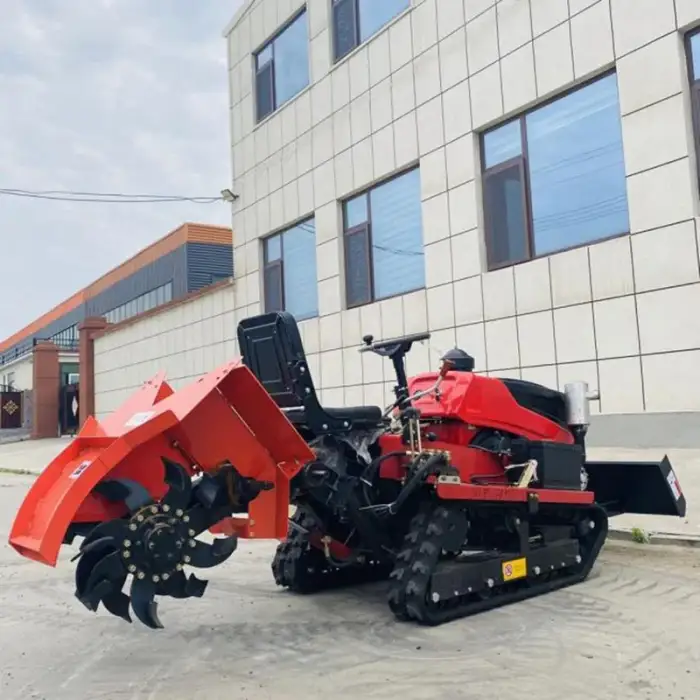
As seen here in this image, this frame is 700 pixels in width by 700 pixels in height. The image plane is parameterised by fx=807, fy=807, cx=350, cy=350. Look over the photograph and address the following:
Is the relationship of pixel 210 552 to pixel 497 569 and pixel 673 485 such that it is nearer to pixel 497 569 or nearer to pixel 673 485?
pixel 497 569

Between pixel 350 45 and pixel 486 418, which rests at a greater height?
pixel 350 45

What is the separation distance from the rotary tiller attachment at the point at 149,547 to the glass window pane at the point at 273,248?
1311 cm

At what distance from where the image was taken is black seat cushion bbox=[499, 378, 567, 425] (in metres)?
5.49

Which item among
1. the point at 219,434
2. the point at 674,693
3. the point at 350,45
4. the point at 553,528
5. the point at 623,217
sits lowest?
the point at 674,693

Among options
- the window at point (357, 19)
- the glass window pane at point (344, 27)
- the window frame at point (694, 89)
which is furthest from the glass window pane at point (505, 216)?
the glass window pane at point (344, 27)

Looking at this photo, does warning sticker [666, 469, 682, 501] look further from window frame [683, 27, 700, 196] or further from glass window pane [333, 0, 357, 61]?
glass window pane [333, 0, 357, 61]

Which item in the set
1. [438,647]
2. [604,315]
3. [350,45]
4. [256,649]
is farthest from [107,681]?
[350,45]

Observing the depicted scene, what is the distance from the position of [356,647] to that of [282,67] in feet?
48.5

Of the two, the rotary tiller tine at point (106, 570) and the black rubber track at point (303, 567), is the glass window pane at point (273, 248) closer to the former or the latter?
the black rubber track at point (303, 567)

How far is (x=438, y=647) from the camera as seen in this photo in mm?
4082

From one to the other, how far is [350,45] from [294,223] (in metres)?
3.54

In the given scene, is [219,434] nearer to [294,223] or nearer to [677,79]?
[677,79]

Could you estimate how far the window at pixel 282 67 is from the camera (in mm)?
16047

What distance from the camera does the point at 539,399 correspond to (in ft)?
18.6
